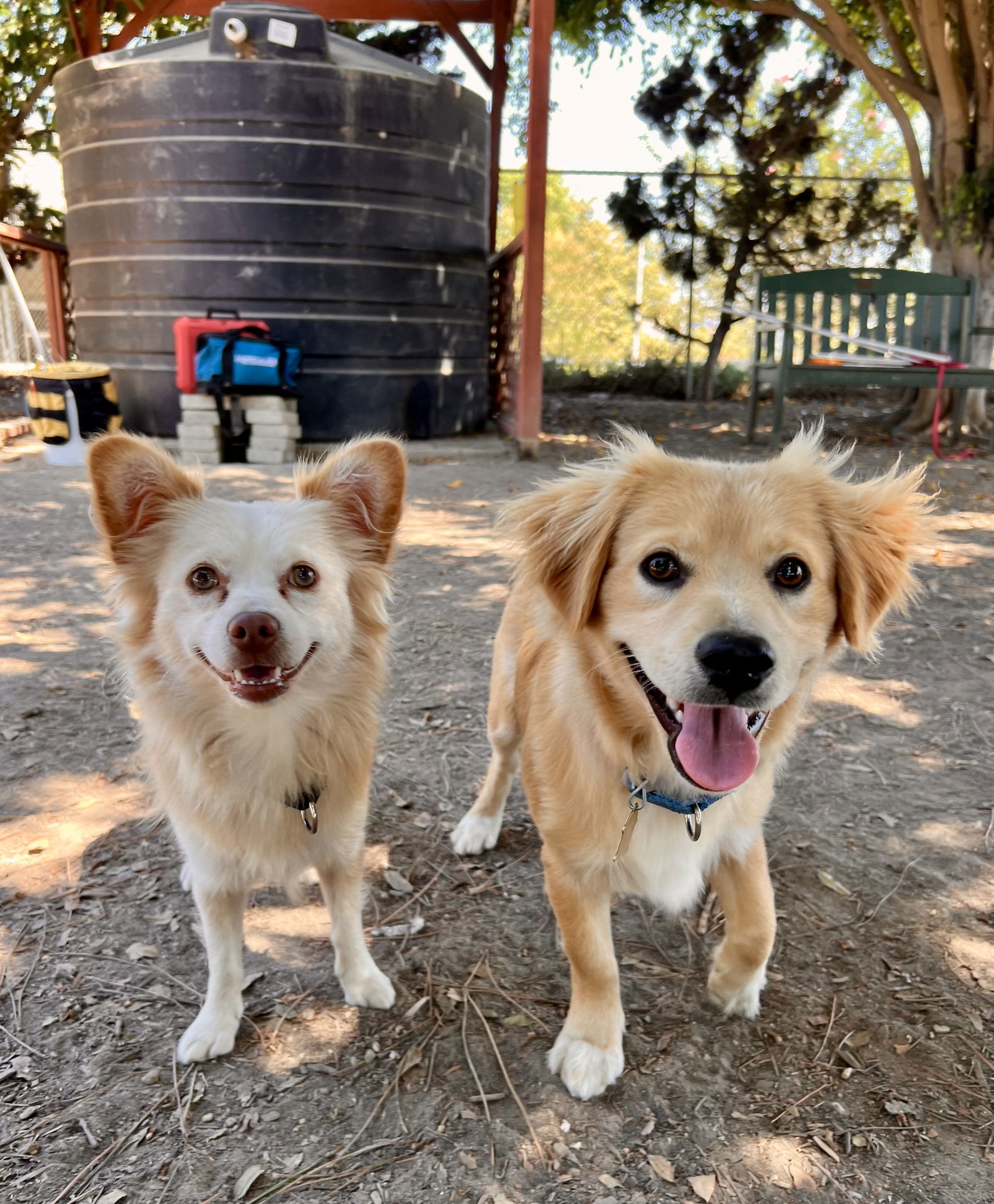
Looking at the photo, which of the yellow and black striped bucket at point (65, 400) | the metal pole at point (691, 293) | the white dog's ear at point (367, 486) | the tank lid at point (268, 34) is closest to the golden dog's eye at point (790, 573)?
the white dog's ear at point (367, 486)

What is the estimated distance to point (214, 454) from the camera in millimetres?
7617

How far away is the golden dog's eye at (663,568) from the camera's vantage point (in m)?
1.78

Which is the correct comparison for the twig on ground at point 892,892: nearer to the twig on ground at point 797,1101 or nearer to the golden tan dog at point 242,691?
the twig on ground at point 797,1101

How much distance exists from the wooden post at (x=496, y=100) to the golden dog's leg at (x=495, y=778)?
9551 millimetres

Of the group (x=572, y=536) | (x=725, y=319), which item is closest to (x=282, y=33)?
(x=725, y=319)

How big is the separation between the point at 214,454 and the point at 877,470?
18.9 feet

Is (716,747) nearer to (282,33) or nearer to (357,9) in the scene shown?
(282,33)

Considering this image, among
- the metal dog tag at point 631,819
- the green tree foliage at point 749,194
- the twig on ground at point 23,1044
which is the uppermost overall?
the green tree foliage at point 749,194

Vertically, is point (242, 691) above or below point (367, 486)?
below

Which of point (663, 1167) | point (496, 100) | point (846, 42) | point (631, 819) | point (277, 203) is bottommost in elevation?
point (663, 1167)

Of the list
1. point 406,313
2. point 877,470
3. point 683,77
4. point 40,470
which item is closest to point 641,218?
point 683,77

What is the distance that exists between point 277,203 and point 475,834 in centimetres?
690

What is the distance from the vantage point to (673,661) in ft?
5.37

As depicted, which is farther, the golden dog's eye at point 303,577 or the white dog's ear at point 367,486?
the white dog's ear at point 367,486
